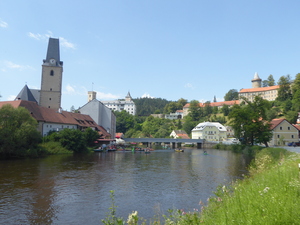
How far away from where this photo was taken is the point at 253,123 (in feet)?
173

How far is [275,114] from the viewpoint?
3580 inches

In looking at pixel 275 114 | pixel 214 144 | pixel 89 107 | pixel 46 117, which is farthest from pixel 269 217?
pixel 275 114

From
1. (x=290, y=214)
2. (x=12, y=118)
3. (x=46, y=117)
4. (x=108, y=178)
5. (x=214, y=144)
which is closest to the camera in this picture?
(x=290, y=214)

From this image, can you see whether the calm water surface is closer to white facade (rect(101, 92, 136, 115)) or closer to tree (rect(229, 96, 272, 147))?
tree (rect(229, 96, 272, 147))

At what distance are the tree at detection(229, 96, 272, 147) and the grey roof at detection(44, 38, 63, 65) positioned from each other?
4812cm

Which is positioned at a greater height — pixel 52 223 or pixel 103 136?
pixel 103 136

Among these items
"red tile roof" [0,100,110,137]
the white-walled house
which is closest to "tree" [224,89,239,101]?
the white-walled house

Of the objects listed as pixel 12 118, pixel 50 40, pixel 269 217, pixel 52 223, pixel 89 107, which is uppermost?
pixel 50 40

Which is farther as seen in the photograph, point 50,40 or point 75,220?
point 50,40

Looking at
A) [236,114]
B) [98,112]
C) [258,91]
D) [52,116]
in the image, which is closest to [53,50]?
[98,112]

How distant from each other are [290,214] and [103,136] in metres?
62.2

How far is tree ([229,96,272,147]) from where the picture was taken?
2050 inches

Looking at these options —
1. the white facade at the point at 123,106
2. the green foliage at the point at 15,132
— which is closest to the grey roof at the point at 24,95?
the green foliage at the point at 15,132

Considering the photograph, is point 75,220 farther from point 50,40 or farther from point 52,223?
point 50,40
